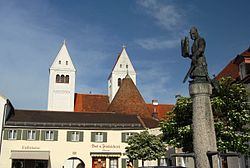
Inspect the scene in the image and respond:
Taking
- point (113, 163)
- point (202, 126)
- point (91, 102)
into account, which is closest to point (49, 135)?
point (113, 163)

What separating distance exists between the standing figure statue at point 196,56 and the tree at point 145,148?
20.4 metres

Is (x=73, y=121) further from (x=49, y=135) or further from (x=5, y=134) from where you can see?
(x=5, y=134)

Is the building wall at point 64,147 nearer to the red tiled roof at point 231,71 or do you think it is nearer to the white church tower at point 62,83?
the red tiled roof at point 231,71

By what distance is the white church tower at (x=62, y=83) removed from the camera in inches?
2569

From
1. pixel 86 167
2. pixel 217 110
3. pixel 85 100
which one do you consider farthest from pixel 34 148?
pixel 85 100

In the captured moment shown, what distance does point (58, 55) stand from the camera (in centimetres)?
6806

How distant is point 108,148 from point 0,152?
457 inches

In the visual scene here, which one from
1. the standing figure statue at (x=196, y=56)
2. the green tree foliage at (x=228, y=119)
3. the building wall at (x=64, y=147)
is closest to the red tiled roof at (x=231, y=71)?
the green tree foliage at (x=228, y=119)

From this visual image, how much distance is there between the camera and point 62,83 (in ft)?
218

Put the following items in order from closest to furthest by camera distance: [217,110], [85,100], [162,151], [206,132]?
[206,132], [217,110], [162,151], [85,100]

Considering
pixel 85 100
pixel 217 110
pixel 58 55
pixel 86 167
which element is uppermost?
pixel 58 55

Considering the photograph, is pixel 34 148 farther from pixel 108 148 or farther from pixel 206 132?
pixel 206 132

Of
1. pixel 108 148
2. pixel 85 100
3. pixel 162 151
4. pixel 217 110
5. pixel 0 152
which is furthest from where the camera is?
pixel 85 100

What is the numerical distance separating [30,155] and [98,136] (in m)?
7.69
